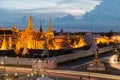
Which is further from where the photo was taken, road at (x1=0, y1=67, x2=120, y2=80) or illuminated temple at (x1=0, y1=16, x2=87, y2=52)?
illuminated temple at (x1=0, y1=16, x2=87, y2=52)

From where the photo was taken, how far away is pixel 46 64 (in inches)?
1937

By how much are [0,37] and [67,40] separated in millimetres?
12004

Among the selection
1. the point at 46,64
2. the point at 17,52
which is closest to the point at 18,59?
the point at 46,64

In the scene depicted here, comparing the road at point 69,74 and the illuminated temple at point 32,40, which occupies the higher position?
the illuminated temple at point 32,40

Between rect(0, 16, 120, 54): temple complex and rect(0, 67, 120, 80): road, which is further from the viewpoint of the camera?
rect(0, 16, 120, 54): temple complex

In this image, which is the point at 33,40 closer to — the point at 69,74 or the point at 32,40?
the point at 32,40

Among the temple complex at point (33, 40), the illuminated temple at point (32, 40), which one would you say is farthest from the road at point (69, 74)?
the illuminated temple at point (32, 40)

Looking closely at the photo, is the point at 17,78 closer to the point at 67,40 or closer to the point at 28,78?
the point at 28,78

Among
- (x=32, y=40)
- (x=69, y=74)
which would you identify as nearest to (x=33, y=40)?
(x=32, y=40)

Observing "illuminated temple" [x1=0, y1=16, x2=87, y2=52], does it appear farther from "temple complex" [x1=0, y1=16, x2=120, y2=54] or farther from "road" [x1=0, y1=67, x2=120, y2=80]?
"road" [x1=0, y1=67, x2=120, y2=80]

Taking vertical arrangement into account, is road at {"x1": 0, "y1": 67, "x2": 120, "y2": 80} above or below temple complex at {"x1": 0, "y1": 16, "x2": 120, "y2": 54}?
below

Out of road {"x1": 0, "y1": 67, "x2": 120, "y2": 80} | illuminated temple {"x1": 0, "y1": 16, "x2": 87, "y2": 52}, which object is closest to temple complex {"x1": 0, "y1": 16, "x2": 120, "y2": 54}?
illuminated temple {"x1": 0, "y1": 16, "x2": 87, "y2": 52}

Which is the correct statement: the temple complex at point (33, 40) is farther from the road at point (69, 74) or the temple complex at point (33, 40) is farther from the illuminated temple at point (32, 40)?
the road at point (69, 74)

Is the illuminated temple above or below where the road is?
above
